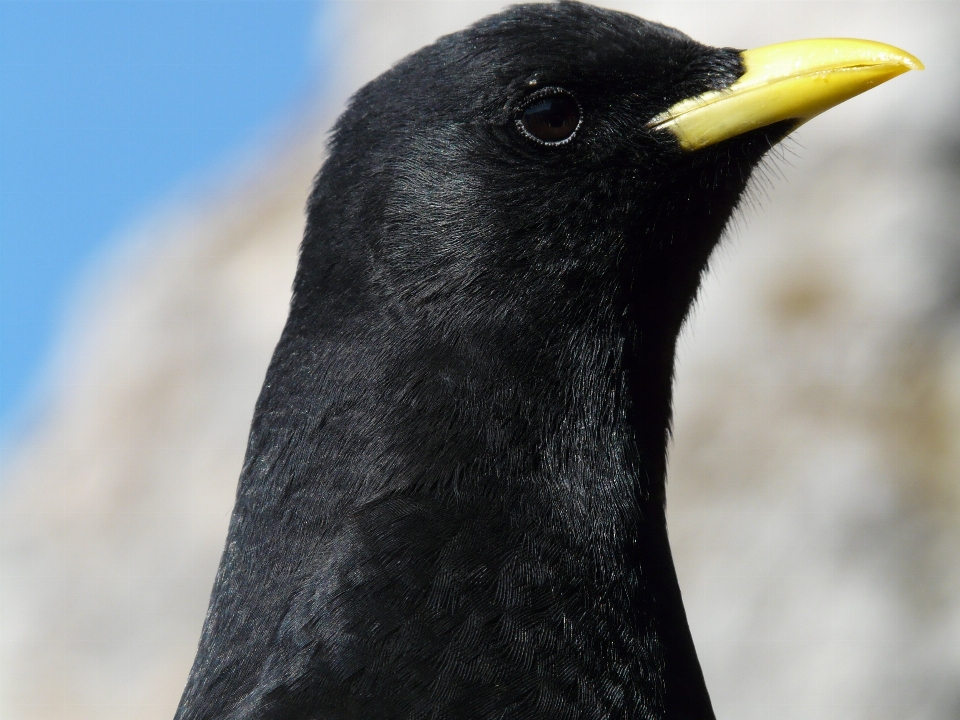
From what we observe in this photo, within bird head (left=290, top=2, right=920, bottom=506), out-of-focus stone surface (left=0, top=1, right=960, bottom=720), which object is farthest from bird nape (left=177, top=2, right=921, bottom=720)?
out-of-focus stone surface (left=0, top=1, right=960, bottom=720)

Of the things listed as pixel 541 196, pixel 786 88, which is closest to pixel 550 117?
pixel 541 196

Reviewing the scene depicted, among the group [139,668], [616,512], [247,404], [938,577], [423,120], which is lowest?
[616,512]

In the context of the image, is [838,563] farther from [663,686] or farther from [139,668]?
[139,668]

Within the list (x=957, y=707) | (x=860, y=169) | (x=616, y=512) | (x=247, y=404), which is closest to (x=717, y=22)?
(x=860, y=169)

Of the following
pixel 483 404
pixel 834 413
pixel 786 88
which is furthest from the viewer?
pixel 834 413

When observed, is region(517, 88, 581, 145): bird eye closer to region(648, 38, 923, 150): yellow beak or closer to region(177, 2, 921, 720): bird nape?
region(177, 2, 921, 720): bird nape

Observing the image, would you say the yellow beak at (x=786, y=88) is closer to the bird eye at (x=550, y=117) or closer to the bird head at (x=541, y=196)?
the bird head at (x=541, y=196)

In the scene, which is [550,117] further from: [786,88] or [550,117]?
[786,88]

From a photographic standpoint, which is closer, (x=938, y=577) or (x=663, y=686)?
(x=663, y=686)
